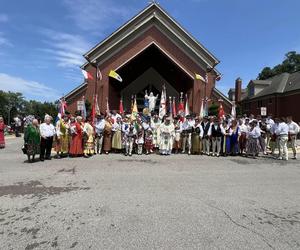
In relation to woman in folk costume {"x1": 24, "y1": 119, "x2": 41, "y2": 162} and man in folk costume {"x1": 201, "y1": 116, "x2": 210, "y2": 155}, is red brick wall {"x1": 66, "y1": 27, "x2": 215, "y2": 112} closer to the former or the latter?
man in folk costume {"x1": 201, "y1": 116, "x2": 210, "y2": 155}

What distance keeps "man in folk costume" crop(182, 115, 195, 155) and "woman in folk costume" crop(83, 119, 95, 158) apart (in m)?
4.34

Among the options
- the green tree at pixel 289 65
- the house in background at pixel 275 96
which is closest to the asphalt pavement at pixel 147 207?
the house in background at pixel 275 96

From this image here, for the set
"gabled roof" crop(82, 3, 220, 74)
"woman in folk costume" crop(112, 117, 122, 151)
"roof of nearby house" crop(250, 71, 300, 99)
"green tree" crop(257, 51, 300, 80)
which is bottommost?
"woman in folk costume" crop(112, 117, 122, 151)

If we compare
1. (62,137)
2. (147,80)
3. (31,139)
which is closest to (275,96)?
(147,80)

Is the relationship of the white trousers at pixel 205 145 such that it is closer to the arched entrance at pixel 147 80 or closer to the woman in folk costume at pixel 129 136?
the woman in folk costume at pixel 129 136

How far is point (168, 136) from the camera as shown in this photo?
49.6ft

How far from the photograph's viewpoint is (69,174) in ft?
32.0

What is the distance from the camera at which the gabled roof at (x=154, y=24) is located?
22.5 metres

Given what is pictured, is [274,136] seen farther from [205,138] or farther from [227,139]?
[205,138]

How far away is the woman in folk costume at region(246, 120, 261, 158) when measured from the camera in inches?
582

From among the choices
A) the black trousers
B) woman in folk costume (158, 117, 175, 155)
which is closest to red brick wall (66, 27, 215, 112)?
woman in folk costume (158, 117, 175, 155)

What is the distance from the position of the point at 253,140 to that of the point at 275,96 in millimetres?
35561

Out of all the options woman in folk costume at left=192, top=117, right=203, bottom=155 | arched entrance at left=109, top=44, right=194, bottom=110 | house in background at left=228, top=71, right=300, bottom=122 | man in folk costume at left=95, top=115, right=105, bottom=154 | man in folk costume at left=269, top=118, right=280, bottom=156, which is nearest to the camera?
man in folk costume at left=95, top=115, right=105, bottom=154

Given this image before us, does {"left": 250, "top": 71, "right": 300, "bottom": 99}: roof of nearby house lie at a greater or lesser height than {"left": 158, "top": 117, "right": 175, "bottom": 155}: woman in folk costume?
greater
